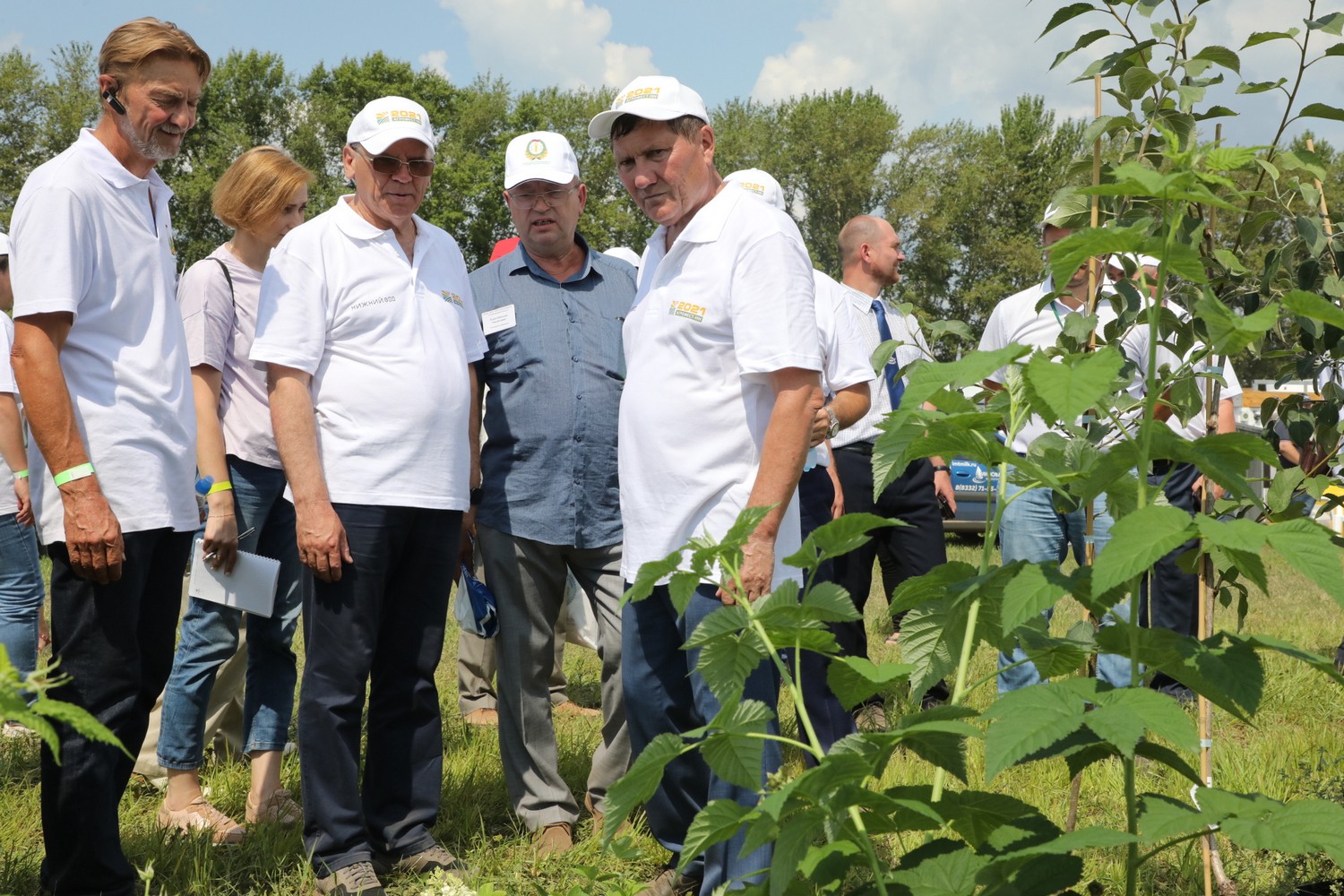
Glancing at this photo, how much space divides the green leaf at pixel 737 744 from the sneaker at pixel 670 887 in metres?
1.65

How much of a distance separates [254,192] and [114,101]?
3.75 ft

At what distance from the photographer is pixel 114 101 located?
9.62ft

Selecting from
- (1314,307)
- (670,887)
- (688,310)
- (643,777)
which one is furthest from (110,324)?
(1314,307)

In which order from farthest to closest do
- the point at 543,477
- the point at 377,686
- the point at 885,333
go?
the point at 885,333 → the point at 543,477 → the point at 377,686

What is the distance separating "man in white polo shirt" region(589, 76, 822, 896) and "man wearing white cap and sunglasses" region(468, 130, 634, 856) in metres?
0.70

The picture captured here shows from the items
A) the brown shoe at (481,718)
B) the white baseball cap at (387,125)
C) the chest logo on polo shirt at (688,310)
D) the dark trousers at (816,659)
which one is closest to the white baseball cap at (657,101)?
the chest logo on polo shirt at (688,310)

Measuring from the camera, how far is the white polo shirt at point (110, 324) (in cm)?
274

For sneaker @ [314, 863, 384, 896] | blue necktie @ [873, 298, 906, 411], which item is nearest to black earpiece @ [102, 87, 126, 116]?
sneaker @ [314, 863, 384, 896]

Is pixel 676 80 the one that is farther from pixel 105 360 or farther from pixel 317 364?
pixel 105 360

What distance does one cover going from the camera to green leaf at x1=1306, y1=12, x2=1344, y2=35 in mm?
2205

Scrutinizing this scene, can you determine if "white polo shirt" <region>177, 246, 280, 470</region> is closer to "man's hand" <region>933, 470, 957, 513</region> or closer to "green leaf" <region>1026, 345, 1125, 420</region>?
"green leaf" <region>1026, 345, 1125, 420</region>

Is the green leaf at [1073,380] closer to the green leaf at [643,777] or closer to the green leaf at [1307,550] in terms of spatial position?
the green leaf at [1307,550]

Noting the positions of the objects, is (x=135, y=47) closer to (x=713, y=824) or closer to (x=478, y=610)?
(x=478, y=610)

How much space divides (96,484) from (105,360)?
1.02 feet
